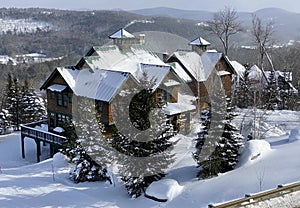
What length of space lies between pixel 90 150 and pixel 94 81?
7333 mm

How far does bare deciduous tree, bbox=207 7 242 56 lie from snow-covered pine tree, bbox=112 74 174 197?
2572 centimetres

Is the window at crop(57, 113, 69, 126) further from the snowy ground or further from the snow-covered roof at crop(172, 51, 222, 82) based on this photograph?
the snow-covered roof at crop(172, 51, 222, 82)

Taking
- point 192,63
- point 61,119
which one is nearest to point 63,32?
point 192,63

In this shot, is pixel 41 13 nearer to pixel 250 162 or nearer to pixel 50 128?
pixel 50 128

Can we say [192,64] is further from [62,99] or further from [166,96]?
[62,99]

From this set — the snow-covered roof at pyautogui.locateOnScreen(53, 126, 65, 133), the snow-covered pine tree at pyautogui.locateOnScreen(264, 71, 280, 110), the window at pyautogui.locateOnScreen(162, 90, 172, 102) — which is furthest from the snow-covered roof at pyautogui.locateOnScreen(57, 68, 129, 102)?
the snow-covered pine tree at pyautogui.locateOnScreen(264, 71, 280, 110)

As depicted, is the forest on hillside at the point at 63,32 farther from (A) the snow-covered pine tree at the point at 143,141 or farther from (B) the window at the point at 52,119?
(A) the snow-covered pine tree at the point at 143,141

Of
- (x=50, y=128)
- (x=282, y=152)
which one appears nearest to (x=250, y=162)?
(x=282, y=152)

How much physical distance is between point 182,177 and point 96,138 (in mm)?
4122

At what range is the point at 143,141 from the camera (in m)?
14.6

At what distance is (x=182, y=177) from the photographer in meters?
14.9

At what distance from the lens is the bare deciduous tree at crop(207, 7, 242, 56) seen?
128 feet

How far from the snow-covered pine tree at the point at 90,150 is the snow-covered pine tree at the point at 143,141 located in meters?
1.95

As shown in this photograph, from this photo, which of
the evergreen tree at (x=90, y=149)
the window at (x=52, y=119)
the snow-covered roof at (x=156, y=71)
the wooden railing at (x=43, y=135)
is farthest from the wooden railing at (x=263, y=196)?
the window at (x=52, y=119)
